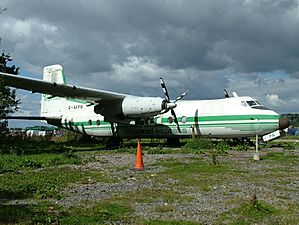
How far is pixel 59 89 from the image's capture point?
20984mm

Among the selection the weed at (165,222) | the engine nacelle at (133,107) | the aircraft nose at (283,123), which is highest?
the engine nacelle at (133,107)

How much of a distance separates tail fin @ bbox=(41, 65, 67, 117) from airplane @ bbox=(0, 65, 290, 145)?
4.49 meters

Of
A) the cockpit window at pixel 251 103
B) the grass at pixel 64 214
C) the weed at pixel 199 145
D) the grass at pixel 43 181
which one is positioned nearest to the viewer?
the grass at pixel 64 214

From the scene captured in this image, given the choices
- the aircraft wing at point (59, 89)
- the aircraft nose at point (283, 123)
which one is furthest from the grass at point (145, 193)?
the aircraft wing at point (59, 89)

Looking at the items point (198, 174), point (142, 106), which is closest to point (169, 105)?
point (142, 106)

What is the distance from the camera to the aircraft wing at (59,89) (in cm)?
1955

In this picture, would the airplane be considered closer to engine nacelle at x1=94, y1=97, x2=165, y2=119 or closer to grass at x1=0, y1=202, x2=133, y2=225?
engine nacelle at x1=94, y1=97, x2=165, y2=119

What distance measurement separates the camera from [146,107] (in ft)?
68.7

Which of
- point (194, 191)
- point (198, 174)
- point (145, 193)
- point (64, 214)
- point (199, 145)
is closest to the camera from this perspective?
point (64, 214)

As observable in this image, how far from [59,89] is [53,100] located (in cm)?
977

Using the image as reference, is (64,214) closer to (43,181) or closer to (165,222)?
(165,222)

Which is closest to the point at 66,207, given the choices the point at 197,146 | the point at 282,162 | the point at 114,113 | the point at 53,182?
the point at 53,182

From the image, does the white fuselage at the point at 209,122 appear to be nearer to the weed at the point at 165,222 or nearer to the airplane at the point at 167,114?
the airplane at the point at 167,114

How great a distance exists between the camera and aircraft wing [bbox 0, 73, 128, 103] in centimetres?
1955
